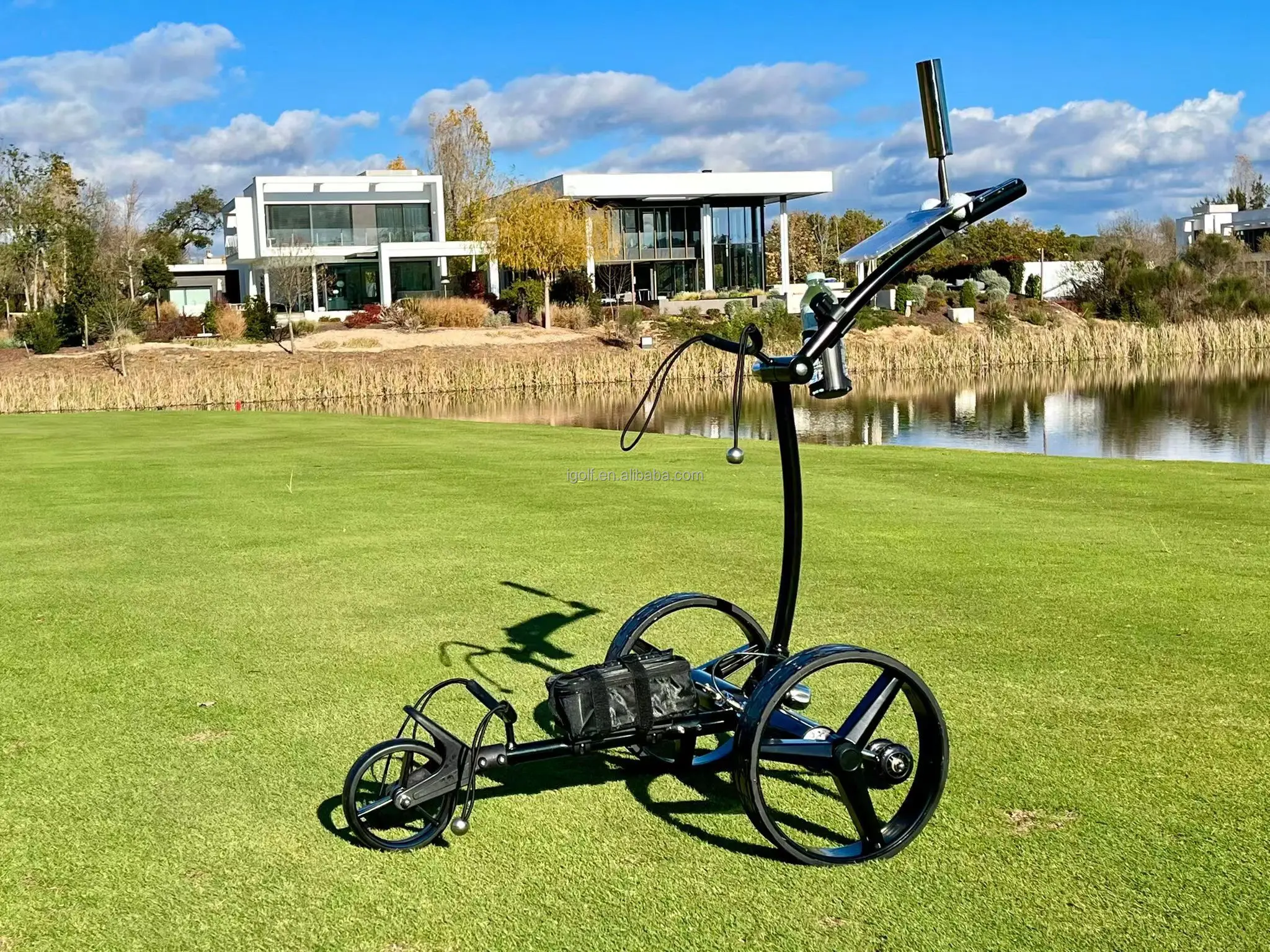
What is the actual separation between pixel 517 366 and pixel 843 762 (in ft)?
128

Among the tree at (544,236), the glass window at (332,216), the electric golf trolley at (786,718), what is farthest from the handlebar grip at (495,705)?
the glass window at (332,216)

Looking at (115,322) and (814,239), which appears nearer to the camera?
(115,322)

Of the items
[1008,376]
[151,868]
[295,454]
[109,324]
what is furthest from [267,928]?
[109,324]

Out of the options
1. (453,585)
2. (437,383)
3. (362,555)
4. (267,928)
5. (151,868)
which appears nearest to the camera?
(267,928)

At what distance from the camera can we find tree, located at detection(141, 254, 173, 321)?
6450cm

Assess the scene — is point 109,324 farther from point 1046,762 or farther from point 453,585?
point 1046,762

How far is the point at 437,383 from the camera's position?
4053 cm

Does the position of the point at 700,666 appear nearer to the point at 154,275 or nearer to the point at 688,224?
the point at 154,275

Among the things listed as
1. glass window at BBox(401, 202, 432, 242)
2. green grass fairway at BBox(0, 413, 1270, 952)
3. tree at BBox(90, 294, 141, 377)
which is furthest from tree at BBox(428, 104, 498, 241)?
green grass fairway at BBox(0, 413, 1270, 952)

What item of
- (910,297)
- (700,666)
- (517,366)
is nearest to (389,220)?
(910,297)

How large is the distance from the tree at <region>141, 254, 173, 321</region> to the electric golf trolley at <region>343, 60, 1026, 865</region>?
6488 centimetres

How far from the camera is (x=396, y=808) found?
12.9 feet

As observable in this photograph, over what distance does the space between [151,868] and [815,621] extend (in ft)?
11.6

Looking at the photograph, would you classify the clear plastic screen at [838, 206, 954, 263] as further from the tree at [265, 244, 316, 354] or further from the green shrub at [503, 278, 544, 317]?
the green shrub at [503, 278, 544, 317]
